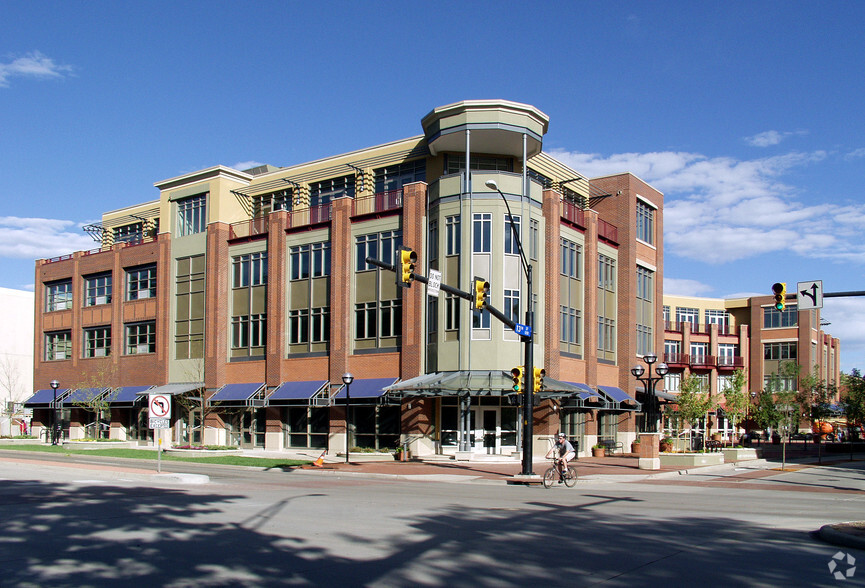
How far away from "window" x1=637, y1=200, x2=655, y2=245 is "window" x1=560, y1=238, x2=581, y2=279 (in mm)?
8859

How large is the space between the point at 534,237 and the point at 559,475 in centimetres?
1738

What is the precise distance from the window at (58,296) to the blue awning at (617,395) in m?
39.0

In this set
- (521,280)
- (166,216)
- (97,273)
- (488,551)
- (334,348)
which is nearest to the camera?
(488,551)

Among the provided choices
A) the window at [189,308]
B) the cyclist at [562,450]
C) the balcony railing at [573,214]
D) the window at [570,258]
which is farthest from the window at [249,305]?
the cyclist at [562,450]

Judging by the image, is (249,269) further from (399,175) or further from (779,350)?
(779,350)

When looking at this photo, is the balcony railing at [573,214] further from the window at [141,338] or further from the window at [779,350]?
the window at [779,350]

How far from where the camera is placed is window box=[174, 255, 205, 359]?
5075cm

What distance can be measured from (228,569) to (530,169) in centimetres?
3775

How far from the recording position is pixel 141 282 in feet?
180

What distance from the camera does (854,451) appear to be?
193 feet

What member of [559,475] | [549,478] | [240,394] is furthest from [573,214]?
[549,478]

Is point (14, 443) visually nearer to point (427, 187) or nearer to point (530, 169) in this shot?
point (427, 187)

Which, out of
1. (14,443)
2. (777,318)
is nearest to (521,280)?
(14,443)

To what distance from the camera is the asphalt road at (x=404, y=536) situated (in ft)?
32.9
